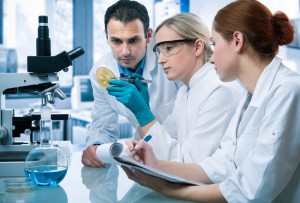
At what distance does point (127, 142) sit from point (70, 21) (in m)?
4.68

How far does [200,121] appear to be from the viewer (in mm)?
1799

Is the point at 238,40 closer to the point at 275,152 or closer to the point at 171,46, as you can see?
the point at 275,152

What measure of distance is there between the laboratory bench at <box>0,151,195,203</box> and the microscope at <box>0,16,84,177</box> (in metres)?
0.10

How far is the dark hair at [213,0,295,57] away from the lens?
1.43 metres

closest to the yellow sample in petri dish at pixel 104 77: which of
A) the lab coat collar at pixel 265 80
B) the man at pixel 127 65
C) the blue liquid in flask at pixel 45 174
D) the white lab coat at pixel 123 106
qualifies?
the man at pixel 127 65

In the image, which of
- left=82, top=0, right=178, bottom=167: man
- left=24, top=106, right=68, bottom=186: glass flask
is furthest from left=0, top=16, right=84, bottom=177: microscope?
left=82, top=0, right=178, bottom=167: man

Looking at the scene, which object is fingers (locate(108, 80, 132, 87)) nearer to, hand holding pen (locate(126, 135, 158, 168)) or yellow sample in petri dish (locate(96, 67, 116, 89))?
yellow sample in petri dish (locate(96, 67, 116, 89))

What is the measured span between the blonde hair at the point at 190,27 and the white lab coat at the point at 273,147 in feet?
1.95

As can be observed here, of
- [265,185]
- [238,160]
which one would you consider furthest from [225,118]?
[265,185]

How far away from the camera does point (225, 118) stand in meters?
1.79

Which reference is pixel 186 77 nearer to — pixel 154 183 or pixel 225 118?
pixel 225 118

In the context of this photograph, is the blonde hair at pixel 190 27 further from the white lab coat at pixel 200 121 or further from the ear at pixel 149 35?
the ear at pixel 149 35

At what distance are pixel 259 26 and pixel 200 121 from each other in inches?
20.2

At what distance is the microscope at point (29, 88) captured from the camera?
1647mm
